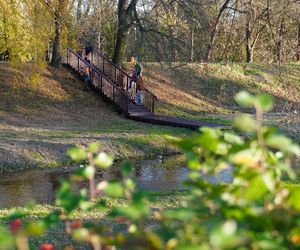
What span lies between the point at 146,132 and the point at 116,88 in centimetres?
487

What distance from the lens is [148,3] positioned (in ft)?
90.2

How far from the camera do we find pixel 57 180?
14.8 metres

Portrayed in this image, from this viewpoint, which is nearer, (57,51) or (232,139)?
(232,139)

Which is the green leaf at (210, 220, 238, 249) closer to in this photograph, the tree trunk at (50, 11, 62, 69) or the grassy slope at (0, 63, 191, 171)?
the grassy slope at (0, 63, 191, 171)

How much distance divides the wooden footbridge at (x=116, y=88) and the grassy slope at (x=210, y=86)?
1.90 metres

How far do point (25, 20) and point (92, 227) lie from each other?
20.9m

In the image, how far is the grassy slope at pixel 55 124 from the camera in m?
17.0

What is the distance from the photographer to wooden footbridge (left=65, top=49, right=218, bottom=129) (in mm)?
23719

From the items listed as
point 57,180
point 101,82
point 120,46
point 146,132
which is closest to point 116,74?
point 101,82

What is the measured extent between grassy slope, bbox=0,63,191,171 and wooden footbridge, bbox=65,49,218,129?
1.54 ft

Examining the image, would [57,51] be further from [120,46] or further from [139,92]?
[139,92]

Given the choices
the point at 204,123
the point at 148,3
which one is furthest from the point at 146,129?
the point at 148,3

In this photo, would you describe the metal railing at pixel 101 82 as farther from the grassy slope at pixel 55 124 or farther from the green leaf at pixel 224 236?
the green leaf at pixel 224 236

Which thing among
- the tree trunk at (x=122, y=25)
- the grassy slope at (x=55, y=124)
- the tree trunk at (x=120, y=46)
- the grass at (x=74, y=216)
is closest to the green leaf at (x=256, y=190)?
the grass at (x=74, y=216)
